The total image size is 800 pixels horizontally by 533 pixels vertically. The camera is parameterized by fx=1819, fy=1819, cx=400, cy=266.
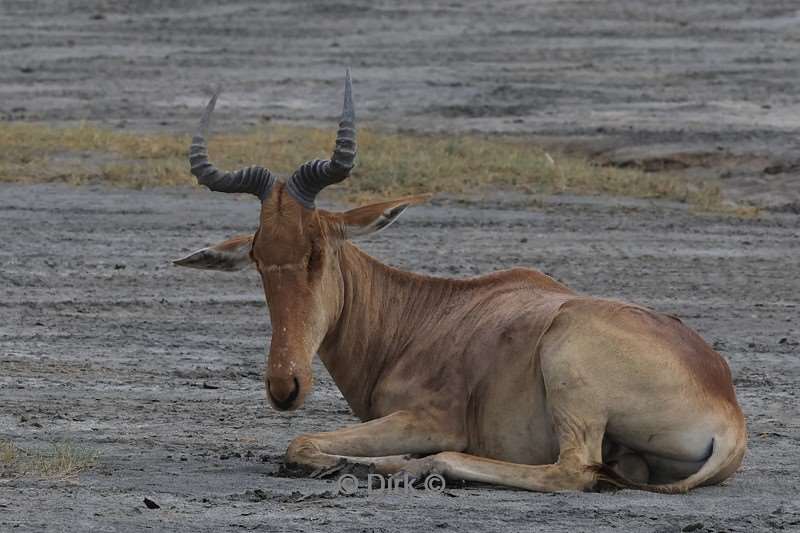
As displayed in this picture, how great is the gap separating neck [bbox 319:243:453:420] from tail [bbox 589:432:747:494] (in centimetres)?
156

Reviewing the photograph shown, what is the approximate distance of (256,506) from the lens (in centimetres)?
766

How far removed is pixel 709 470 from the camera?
27.5ft

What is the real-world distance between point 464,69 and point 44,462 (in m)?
23.0

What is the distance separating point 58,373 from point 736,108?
16.8 meters

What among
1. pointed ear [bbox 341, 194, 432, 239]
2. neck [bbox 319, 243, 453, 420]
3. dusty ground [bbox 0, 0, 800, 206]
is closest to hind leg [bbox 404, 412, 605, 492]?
neck [bbox 319, 243, 453, 420]

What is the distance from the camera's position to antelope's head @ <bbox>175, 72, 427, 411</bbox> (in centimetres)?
854

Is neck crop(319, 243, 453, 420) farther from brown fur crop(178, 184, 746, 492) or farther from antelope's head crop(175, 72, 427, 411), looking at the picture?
antelope's head crop(175, 72, 427, 411)

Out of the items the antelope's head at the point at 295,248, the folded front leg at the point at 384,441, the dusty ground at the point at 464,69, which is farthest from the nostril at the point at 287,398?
the dusty ground at the point at 464,69

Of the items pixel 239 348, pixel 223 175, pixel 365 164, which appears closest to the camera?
pixel 223 175

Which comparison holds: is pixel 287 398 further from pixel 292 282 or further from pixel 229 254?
pixel 229 254

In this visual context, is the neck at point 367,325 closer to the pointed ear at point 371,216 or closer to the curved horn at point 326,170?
the pointed ear at point 371,216

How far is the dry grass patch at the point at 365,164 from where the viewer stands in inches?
775

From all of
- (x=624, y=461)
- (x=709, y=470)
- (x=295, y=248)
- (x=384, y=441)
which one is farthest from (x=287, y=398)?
(x=709, y=470)

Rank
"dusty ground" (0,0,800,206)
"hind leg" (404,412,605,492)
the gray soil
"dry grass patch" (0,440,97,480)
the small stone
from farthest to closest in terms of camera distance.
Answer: "dusty ground" (0,0,800,206), "hind leg" (404,412,605,492), "dry grass patch" (0,440,97,480), the gray soil, the small stone
